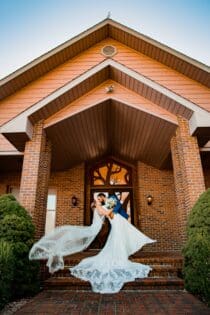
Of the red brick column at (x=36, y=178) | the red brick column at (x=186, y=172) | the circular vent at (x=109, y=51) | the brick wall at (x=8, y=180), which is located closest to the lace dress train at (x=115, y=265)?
the red brick column at (x=186, y=172)

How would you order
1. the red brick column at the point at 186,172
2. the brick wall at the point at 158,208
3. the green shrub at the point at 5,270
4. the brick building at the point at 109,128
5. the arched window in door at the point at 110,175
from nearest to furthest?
the green shrub at the point at 5,270 → the red brick column at the point at 186,172 → the brick building at the point at 109,128 → the brick wall at the point at 158,208 → the arched window in door at the point at 110,175

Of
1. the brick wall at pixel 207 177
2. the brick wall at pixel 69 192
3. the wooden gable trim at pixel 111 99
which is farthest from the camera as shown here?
the brick wall at pixel 69 192

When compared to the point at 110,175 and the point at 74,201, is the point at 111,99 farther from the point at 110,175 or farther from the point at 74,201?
the point at 74,201

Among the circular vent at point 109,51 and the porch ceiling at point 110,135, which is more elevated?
the circular vent at point 109,51

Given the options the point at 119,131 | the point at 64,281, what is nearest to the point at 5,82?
the point at 119,131

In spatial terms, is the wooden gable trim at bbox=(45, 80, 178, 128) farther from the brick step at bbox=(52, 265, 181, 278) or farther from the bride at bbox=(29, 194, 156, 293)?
the brick step at bbox=(52, 265, 181, 278)

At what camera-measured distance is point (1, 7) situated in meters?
9.09

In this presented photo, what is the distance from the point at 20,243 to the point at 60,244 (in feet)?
2.46

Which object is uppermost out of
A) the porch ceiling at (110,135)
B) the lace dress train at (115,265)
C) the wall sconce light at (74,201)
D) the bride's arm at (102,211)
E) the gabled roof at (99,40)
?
the gabled roof at (99,40)

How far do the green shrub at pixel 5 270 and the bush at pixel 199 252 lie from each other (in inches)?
122

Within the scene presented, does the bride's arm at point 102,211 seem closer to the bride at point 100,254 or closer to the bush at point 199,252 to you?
the bride at point 100,254

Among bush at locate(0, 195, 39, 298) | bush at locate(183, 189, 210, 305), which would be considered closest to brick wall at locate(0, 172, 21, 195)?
bush at locate(0, 195, 39, 298)

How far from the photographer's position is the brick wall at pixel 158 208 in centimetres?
855

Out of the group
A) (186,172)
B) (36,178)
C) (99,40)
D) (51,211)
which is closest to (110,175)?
(51,211)
